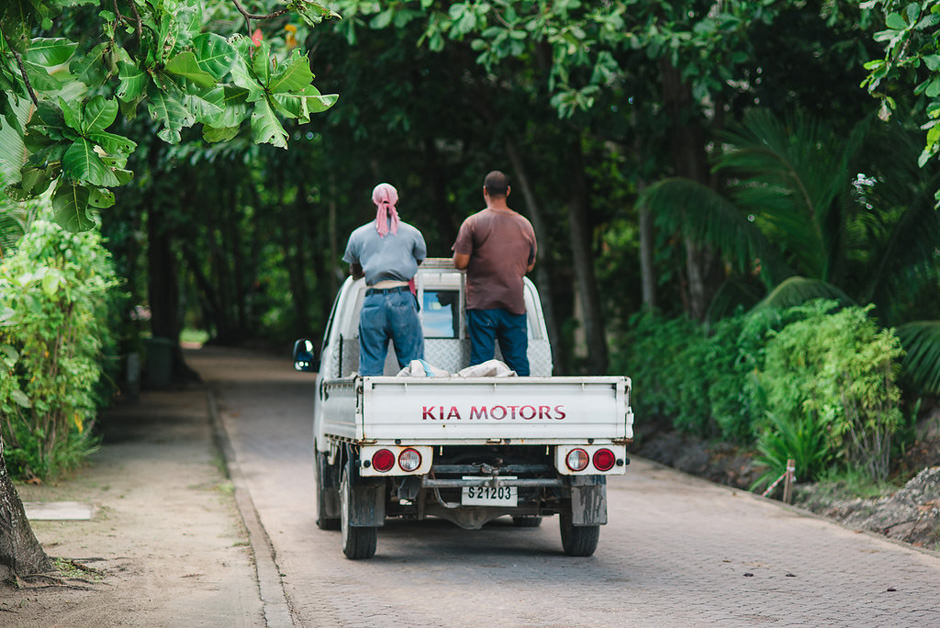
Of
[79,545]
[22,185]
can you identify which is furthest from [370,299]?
[22,185]

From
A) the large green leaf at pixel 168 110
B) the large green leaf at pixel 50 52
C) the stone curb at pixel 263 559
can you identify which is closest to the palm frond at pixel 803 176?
the stone curb at pixel 263 559

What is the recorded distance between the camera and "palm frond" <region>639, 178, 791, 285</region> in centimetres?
1402

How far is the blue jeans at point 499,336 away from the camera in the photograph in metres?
9.62

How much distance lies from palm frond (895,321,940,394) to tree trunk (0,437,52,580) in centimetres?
806

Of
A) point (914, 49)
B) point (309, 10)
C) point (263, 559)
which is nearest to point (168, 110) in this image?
point (309, 10)

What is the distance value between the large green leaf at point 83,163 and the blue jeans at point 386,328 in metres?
→ 4.10

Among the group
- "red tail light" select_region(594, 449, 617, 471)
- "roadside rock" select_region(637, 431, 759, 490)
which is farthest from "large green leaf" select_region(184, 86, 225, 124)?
"roadside rock" select_region(637, 431, 759, 490)

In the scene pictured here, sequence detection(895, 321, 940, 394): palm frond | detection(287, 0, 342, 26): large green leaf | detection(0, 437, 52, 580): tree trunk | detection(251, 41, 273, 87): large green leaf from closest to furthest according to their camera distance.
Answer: detection(251, 41, 273, 87): large green leaf → detection(287, 0, 342, 26): large green leaf → detection(0, 437, 52, 580): tree trunk → detection(895, 321, 940, 394): palm frond

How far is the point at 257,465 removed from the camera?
1465cm

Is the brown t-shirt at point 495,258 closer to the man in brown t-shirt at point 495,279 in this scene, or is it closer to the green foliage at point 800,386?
the man in brown t-shirt at point 495,279

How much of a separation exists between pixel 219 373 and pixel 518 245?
23608mm

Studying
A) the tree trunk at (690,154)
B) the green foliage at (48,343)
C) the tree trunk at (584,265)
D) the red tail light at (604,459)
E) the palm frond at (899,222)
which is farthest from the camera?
the tree trunk at (584,265)

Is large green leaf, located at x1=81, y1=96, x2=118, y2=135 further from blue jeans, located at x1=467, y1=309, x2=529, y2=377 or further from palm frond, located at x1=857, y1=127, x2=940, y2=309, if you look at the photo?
palm frond, located at x1=857, y1=127, x2=940, y2=309

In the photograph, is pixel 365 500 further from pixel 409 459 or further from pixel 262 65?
pixel 262 65
